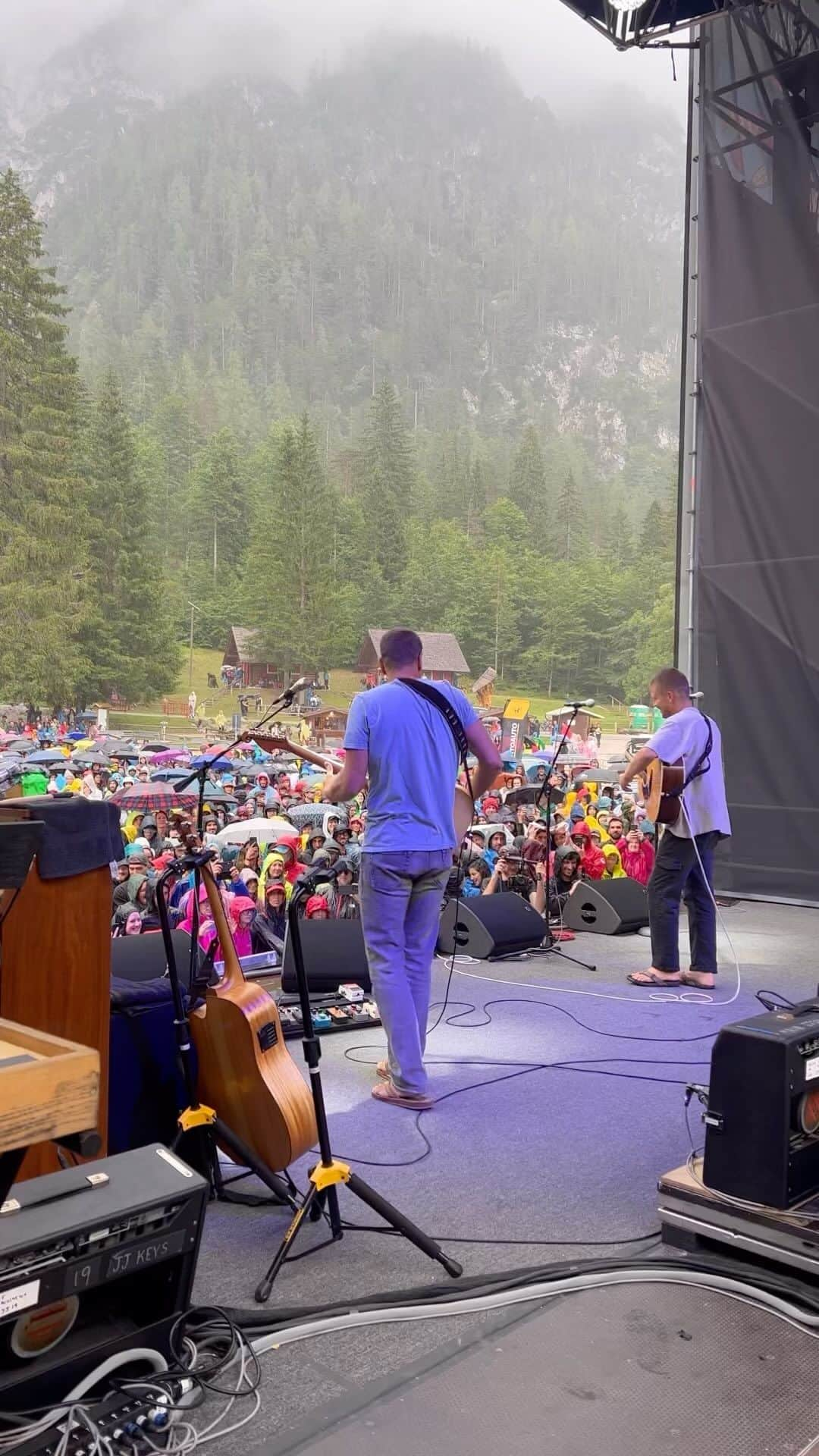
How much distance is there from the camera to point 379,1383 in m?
2.02

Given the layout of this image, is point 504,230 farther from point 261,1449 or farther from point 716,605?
point 261,1449

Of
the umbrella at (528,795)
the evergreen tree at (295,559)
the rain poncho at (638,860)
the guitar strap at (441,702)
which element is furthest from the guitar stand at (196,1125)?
→ the rain poncho at (638,860)

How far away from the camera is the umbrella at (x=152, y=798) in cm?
657

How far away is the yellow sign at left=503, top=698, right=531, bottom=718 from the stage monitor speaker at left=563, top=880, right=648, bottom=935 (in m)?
1.66

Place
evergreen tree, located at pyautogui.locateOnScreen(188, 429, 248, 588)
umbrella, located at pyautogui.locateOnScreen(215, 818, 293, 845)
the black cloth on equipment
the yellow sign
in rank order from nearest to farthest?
the black cloth on equipment → umbrella, located at pyautogui.locateOnScreen(215, 818, 293, 845) → evergreen tree, located at pyautogui.locateOnScreen(188, 429, 248, 588) → the yellow sign

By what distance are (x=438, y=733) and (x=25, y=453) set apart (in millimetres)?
4182

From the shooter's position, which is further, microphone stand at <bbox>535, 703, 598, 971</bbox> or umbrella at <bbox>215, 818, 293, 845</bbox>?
umbrella at <bbox>215, 818, 293, 845</bbox>

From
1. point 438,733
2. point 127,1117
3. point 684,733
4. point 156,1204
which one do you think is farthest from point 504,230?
point 156,1204

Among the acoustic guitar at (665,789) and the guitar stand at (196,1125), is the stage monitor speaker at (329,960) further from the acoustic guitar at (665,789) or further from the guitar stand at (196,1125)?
the guitar stand at (196,1125)

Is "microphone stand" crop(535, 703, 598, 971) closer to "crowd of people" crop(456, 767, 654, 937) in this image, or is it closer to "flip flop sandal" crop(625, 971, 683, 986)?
"crowd of people" crop(456, 767, 654, 937)

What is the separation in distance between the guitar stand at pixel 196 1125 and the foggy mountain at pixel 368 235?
17.0ft

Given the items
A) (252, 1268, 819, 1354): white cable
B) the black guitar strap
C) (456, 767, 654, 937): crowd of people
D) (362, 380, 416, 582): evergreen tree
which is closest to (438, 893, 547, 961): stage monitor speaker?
(456, 767, 654, 937): crowd of people

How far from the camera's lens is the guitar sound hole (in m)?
2.82

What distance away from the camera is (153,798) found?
21.7ft
